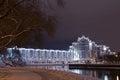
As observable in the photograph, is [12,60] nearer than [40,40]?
No

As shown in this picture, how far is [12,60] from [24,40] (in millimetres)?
23730

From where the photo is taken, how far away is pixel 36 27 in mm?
18812

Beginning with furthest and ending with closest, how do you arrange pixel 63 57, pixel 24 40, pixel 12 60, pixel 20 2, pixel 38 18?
pixel 63 57 < pixel 12 60 < pixel 24 40 < pixel 38 18 < pixel 20 2

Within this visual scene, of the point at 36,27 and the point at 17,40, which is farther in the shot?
the point at 17,40

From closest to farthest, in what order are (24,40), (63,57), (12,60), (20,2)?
(20,2)
(24,40)
(12,60)
(63,57)

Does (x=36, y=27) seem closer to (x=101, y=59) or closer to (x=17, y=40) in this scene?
(x=17, y=40)

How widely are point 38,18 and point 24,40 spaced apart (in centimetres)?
234

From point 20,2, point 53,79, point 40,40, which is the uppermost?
point 20,2

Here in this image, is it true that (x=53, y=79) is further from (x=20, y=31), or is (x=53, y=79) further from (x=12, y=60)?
(x=12, y=60)

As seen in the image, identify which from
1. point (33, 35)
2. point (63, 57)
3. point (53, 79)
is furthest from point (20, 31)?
point (63, 57)

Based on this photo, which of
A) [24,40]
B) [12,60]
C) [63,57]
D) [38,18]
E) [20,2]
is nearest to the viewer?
[20,2]

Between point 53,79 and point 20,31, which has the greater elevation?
point 20,31

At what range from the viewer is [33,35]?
19469 mm

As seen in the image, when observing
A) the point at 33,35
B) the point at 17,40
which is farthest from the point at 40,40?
the point at 17,40
